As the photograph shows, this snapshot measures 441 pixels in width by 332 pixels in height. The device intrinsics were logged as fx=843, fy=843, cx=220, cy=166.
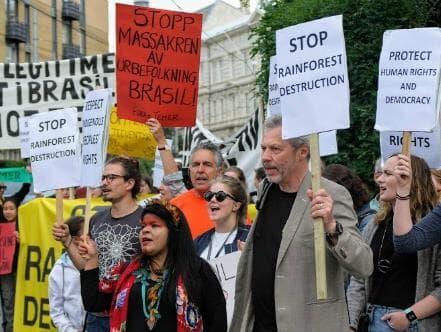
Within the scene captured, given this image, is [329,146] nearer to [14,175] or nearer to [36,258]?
[36,258]

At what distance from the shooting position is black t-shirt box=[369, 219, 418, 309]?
4363 mm

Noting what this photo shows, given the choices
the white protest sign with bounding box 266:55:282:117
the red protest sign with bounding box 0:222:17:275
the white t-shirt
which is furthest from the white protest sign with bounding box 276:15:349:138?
the red protest sign with bounding box 0:222:17:275

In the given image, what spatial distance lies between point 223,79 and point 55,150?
72.8 m

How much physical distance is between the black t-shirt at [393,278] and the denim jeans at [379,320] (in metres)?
0.02

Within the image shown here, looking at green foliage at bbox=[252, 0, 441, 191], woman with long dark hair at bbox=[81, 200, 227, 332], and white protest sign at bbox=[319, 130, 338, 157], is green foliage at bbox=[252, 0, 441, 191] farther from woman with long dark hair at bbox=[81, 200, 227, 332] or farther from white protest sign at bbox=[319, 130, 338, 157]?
woman with long dark hair at bbox=[81, 200, 227, 332]

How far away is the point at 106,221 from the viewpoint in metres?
5.41

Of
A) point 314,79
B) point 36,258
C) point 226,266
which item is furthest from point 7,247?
point 314,79

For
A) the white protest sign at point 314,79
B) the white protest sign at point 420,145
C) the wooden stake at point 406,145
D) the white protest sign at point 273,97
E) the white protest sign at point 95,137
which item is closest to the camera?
the white protest sign at point 314,79

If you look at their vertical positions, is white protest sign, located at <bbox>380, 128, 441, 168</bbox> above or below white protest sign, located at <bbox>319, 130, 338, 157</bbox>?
below

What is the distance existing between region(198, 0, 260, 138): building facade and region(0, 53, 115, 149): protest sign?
6218 cm

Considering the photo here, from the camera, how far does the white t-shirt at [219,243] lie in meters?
5.29

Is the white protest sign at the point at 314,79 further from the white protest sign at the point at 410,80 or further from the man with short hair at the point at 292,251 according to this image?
the white protest sign at the point at 410,80

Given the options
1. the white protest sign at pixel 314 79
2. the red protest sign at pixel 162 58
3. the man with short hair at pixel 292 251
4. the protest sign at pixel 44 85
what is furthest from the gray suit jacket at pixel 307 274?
the protest sign at pixel 44 85

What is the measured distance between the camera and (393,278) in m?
4.40
